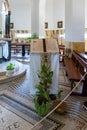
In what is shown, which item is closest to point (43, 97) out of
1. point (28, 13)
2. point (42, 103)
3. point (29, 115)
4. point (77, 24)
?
point (42, 103)

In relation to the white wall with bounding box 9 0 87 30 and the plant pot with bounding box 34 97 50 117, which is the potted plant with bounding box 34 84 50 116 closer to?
the plant pot with bounding box 34 97 50 117

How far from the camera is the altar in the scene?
12.0ft

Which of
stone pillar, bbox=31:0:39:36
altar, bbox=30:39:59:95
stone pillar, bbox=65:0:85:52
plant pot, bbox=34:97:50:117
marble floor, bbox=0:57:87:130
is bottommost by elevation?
marble floor, bbox=0:57:87:130

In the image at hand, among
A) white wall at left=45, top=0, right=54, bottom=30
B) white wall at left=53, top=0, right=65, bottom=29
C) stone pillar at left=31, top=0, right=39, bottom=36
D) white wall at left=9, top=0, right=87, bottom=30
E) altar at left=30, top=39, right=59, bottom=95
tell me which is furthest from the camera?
white wall at left=45, top=0, right=54, bottom=30

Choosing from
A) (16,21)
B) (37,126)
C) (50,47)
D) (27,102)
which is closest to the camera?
(37,126)

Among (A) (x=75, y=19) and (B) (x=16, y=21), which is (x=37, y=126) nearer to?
(A) (x=75, y=19)

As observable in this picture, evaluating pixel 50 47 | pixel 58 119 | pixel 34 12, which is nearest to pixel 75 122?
pixel 58 119

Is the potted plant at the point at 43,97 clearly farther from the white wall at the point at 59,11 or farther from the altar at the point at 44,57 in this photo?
the white wall at the point at 59,11

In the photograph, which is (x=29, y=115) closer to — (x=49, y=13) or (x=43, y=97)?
(x=43, y=97)

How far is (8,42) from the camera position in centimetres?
893

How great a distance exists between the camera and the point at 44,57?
367 centimetres

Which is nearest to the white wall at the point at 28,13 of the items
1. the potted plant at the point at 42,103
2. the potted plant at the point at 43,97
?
the potted plant at the point at 43,97

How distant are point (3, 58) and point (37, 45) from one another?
16.5 ft

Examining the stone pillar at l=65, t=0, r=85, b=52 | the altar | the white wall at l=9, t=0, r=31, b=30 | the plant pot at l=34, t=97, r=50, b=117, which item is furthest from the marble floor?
the white wall at l=9, t=0, r=31, b=30
